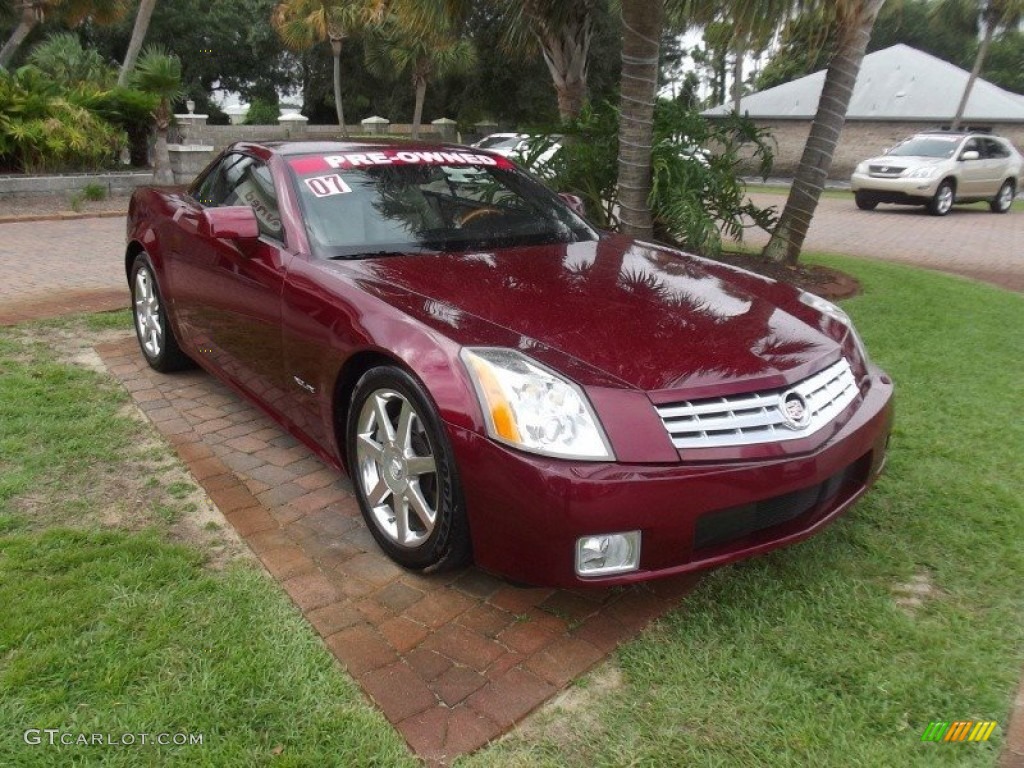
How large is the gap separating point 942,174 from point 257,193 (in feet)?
51.9

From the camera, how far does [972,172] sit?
54.7 ft

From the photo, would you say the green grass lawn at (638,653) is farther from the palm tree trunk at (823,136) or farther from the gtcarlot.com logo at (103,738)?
the palm tree trunk at (823,136)

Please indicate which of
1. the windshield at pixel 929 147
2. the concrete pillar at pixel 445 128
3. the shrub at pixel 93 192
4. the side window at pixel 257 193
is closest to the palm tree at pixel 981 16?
the windshield at pixel 929 147

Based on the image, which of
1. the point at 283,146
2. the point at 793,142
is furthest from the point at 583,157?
the point at 793,142

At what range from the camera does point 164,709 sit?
216 cm

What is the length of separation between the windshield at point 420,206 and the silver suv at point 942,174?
14.5 meters

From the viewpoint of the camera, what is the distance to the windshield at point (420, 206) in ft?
11.2

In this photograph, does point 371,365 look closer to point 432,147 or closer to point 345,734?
point 345,734

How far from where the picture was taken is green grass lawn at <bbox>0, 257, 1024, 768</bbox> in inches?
Result: 82.5

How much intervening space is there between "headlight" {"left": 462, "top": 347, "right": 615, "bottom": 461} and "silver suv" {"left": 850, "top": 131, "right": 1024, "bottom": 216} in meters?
16.1

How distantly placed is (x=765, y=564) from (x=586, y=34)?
7.81 metres

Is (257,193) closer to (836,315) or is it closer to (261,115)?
(836,315)

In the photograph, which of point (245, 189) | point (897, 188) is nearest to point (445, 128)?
point (897, 188)

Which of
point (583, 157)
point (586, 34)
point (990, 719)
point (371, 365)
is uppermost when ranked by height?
point (586, 34)
